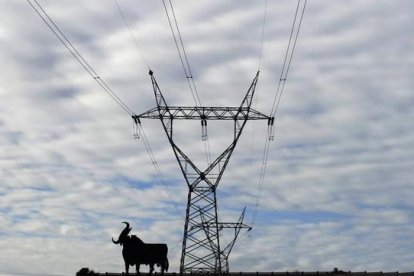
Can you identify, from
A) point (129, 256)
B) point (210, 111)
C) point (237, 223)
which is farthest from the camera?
point (237, 223)

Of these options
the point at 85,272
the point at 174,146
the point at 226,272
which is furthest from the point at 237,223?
the point at 85,272

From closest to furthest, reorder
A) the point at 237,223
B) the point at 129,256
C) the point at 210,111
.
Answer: the point at 129,256 < the point at 210,111 < the point at 237,223

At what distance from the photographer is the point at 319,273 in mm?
56969

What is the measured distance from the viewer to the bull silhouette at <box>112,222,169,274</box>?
49625mm

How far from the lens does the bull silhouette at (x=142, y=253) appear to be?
4962 centimetres

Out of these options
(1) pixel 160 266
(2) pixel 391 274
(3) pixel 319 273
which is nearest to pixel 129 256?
(1) pixel 160 266

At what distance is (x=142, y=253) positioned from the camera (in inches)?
1956

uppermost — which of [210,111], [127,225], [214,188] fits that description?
[210,111]

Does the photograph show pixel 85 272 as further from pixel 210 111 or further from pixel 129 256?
pixel 210 111

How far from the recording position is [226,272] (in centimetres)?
5825

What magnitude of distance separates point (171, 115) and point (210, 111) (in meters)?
3.23

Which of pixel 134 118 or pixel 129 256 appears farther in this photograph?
pixel 134 118

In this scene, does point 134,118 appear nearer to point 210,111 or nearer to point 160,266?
point 210,111

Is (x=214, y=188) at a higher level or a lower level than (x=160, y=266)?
higher
